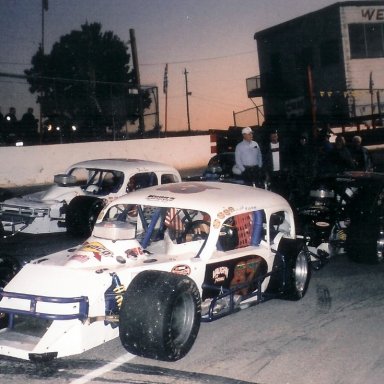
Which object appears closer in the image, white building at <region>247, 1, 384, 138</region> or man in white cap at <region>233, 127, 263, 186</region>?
man in white cap at <region>233, 127, 263, 186</region>

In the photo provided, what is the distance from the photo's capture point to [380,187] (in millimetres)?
9109

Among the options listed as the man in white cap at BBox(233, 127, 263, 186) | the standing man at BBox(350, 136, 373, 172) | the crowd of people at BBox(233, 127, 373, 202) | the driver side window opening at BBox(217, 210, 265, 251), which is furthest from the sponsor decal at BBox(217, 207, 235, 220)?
the standing man at BBox(350, 136, 373, 172)

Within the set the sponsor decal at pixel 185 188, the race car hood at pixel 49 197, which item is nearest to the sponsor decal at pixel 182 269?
the sponsor decal at pixel 185 188

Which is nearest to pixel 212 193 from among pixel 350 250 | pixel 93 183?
pixel 350 250

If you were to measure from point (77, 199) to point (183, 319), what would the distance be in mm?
5665

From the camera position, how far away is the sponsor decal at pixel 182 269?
18.0 ft

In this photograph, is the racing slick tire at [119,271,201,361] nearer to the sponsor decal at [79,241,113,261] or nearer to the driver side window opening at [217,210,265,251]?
the sponsor decal at [79,241,113,261]

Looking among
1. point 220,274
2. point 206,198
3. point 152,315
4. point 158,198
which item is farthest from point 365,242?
point 152,315

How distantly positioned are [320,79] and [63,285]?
37.1 metres

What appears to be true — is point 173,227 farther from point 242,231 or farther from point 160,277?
point 160,277

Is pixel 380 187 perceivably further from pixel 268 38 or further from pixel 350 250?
pixel 268 38

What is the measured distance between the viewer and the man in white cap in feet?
40.9

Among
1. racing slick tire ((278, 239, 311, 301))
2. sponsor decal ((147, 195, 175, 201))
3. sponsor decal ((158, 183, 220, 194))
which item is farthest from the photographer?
racing slick tire ((278, 239, 311, 301))

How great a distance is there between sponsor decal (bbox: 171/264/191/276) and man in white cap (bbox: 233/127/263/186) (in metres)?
7.02
